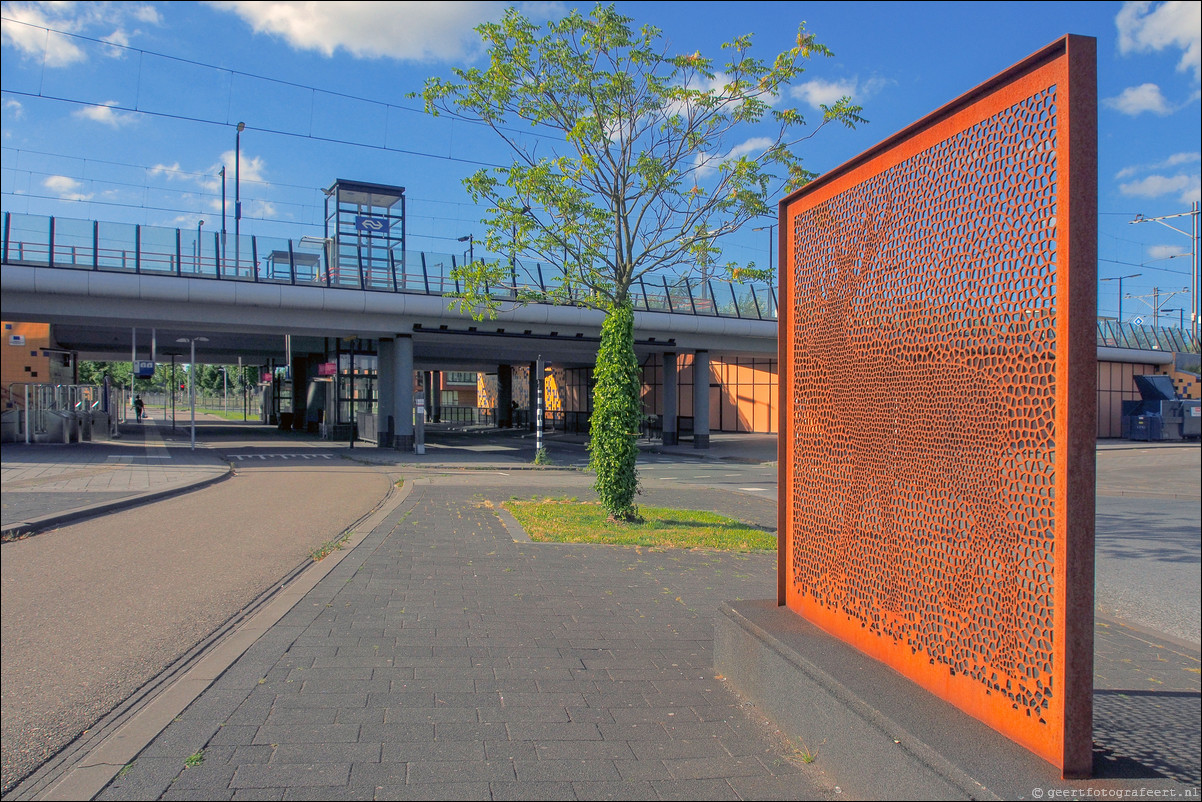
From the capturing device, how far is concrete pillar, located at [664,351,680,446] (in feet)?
118

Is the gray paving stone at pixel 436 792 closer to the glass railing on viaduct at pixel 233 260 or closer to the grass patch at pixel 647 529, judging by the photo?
the grass patch at pixel 647 529

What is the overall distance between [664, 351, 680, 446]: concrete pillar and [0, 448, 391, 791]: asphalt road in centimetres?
2304

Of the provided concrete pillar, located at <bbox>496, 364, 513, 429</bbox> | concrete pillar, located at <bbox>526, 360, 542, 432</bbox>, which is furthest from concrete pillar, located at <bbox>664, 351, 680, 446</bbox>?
concrete pillar, located at <bbox>496, 364, 513, 429</bbox>

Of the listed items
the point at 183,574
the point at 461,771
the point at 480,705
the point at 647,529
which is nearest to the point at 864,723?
the point at 461,771

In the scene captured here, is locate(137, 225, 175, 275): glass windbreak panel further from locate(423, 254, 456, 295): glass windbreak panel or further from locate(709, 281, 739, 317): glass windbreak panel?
locate(709, 281, 739, 317): glass windbreak panel

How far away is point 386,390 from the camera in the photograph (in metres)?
31.1

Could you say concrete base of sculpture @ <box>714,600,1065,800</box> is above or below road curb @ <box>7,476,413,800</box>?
above

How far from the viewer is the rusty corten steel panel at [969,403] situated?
Answer: 95.9 inches

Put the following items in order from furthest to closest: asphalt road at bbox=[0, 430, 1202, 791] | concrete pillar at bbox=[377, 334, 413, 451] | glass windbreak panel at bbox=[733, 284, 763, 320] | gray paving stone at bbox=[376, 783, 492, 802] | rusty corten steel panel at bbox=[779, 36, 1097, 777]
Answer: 1. glass windbreak panel at bbox=[733, 284, 763, 320]
2. concrete pillar at bbox=[377, 334, 413, 451]
3. asphalt road at bbox=[0, 430, 1202, 791]
4. gray paving stone at bbox=[376, 783, 492, 802]
5. rusty corten steel panel at bbox=[779, 36, 1097, 777]

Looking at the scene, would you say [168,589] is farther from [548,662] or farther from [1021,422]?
[1021,422]

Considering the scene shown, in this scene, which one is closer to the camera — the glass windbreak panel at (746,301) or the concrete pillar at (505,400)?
the glass windbreak panel at (746,301)

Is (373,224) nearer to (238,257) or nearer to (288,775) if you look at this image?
(238,257)

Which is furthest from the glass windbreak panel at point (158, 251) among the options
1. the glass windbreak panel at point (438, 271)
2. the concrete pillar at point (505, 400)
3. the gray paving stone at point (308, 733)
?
the concrete pillar at point (505, 400)

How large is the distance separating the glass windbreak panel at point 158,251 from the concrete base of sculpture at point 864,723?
77.7 feet
